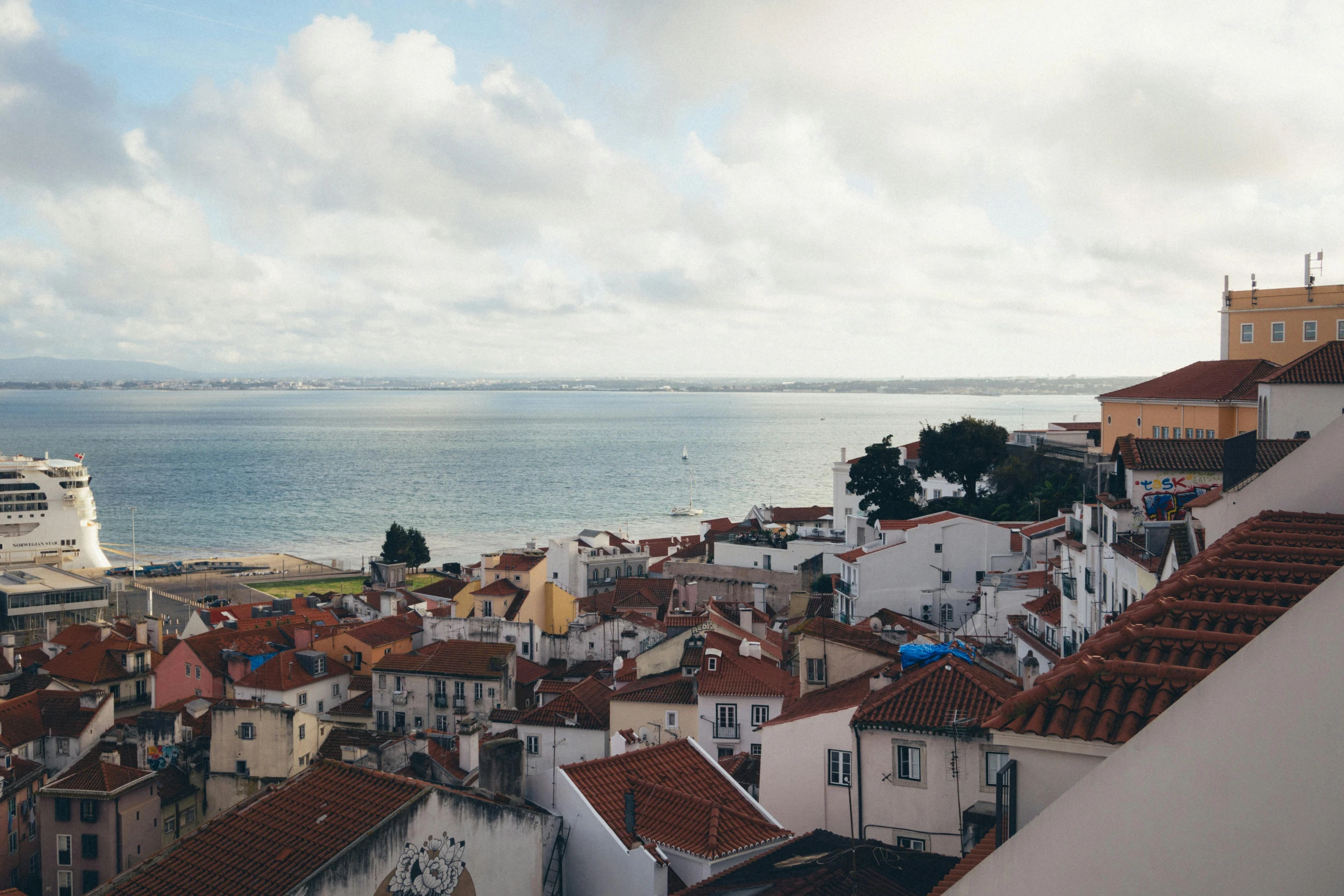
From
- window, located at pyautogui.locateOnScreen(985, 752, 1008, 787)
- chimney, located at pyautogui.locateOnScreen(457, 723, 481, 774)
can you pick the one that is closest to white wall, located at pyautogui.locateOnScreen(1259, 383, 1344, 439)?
window, located at pyautogui.locateOnScreen(985, 752, 1008, 787)

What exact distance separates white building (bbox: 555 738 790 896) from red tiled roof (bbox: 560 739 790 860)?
0.05 feet

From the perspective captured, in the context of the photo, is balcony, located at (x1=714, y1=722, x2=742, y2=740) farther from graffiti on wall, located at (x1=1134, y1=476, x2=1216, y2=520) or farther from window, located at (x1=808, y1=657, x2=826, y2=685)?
graffiti on wall, located at (x1=1134, y1=476, x2=1216, y2=520)

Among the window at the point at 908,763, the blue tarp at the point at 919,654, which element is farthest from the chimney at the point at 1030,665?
the window at the point at 908,763

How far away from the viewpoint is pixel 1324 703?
249 cm

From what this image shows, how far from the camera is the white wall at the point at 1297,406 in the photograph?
17.1 metres

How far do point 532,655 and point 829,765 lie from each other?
22274 mm

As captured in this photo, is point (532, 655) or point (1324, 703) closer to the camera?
point (1324, 703)

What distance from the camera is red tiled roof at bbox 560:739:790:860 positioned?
42.8 feet

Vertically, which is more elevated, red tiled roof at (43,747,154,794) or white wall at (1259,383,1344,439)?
white wall at (1259,383,1344,439)

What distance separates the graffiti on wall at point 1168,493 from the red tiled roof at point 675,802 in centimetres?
862

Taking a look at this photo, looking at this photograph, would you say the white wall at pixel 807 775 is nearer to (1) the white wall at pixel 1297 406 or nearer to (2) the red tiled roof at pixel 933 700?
(2) the red tiled roof at pixel 933 700

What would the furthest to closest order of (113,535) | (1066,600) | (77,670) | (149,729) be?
(113,535), (77,670), (149,729), (1066,600)

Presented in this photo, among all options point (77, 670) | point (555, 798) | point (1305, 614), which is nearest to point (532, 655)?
point (77, 670)

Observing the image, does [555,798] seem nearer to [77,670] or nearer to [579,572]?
[77,670]
